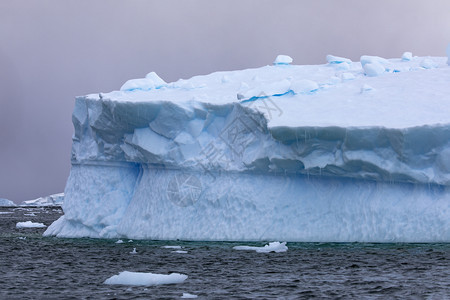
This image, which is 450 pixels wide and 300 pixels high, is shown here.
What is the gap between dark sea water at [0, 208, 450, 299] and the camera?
7961 millimetres

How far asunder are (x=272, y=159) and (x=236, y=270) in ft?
11.0

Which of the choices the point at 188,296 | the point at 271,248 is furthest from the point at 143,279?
the point at 271,248

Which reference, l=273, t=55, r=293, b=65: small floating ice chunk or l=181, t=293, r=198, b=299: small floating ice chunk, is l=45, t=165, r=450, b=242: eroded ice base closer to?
l=273, t=55, r=293, b=65: small floating ice chunk

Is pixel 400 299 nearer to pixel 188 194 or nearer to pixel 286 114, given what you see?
pixel 286 114

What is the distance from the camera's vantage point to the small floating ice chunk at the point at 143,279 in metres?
8.57

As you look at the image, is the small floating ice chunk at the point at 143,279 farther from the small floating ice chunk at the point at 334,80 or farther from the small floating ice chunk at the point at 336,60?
the small floating ice chunk at the point at 336,60

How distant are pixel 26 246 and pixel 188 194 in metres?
3.43

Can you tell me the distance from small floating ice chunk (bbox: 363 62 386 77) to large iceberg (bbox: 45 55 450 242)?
3 centimetres

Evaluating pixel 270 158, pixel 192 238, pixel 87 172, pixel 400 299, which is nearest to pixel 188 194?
pixel 192 238

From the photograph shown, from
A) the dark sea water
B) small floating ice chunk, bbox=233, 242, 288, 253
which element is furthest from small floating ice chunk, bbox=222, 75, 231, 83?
small floating ice chunk, bbox=233, 242, 288, 253

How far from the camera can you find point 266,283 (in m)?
8.58

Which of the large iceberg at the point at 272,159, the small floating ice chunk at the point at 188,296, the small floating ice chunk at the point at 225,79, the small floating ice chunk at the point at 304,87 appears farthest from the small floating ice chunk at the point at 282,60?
the small floating ice chunk at the point at 188,296

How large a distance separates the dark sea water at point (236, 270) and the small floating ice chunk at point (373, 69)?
13.8ft

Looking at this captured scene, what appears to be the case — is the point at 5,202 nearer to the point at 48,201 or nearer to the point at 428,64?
the point at 48,201
